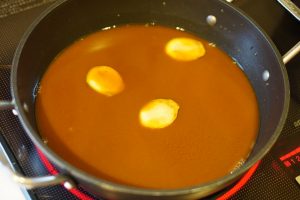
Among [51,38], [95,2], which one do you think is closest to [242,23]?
[95,2]

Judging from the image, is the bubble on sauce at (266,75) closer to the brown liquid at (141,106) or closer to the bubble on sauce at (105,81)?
the brown liquid at (141,106)

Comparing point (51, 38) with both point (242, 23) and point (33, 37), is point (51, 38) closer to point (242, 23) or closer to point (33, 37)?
point (33, 37)

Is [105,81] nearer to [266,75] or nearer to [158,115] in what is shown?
[158,115]

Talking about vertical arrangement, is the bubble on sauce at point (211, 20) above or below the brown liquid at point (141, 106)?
above

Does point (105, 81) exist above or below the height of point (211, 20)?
below

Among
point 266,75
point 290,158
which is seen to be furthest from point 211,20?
point 290,158

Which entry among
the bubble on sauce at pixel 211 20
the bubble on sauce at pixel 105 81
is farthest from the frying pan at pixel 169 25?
the bubble on sauce at pixel 105 81
